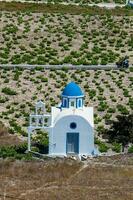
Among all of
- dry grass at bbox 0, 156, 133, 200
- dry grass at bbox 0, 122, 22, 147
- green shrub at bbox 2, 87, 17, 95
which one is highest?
green shrub at bbox 2, 87, 17, 95

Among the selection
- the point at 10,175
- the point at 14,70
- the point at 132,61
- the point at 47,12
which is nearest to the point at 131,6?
the point at 47,12

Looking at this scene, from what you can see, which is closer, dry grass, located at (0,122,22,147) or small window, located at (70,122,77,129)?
small window, located at (70,122,77,129)

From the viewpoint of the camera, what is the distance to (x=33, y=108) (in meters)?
62.5

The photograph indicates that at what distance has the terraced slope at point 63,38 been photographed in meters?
77.2

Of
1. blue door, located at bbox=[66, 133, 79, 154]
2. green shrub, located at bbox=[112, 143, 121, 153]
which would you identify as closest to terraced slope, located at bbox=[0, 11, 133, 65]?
green shrub, located at bbox=[112, 143, 121, 153]

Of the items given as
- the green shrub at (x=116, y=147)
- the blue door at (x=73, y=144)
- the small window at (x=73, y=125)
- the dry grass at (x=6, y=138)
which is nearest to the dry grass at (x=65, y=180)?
the blue door at (x=73, y=144)

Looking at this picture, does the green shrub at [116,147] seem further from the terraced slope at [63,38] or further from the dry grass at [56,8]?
the dry grass at [56,8]

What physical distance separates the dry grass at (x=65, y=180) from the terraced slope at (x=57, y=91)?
10.8 metres

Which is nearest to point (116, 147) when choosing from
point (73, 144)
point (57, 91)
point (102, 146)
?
point (102, 146)

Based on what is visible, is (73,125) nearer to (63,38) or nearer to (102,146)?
(102,146)

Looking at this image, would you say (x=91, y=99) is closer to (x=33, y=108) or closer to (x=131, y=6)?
(x=33, y=108)

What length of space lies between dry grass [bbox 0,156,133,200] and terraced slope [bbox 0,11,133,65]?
28.8 m

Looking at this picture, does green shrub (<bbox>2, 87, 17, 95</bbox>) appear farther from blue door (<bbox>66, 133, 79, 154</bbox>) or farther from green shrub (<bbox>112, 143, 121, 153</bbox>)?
blue door (<bbox>66, 133, 79, 154</bbox>)

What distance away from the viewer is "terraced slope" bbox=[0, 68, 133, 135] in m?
61.4
